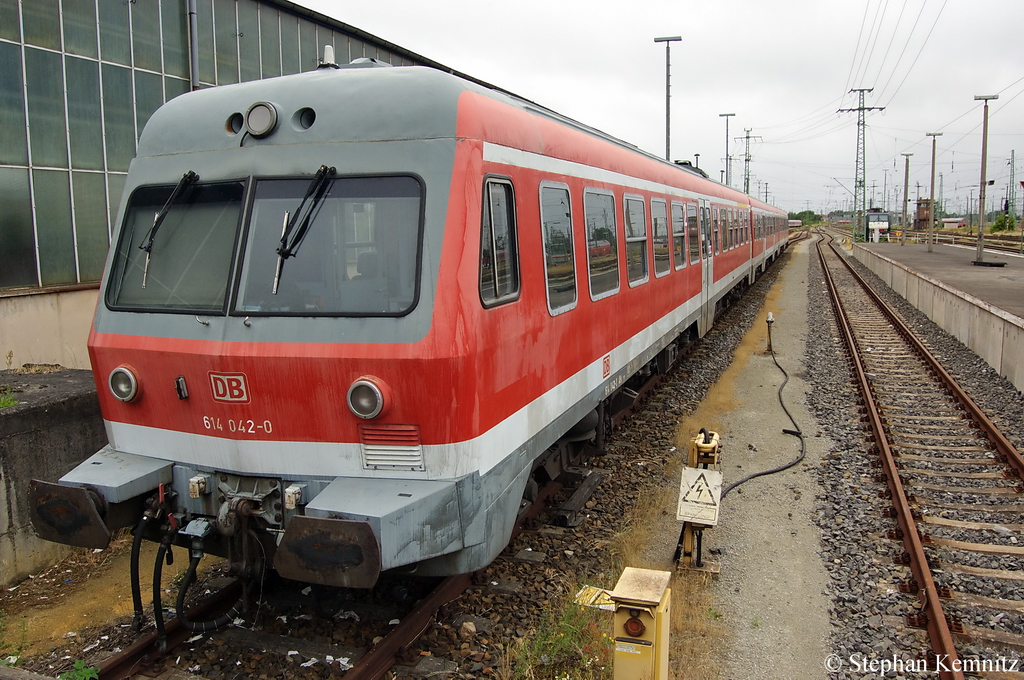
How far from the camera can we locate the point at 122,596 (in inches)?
221

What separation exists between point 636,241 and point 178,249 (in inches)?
188

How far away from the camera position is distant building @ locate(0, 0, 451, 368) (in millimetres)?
9797

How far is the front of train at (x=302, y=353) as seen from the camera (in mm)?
4117

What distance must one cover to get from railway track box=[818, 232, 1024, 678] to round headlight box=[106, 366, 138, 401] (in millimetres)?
5092

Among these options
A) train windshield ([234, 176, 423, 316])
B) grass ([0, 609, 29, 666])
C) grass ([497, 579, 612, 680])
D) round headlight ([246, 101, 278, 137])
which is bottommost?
grass ([0, 609, 29, 666])

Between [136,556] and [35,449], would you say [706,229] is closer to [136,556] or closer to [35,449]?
[35,449]

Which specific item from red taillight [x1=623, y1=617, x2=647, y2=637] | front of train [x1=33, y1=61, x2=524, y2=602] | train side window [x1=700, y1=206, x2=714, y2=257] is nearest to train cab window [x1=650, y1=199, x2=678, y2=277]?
train side window [x1=700, y1=206, x2=714, y2=257]

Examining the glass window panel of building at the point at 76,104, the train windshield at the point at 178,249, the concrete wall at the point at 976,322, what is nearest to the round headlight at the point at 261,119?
the train windshield at the point at 178,249

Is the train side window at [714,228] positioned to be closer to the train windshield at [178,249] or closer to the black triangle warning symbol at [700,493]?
the black triangle warning symbol at [700,493]

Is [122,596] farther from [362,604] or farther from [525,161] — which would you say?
[525,161]

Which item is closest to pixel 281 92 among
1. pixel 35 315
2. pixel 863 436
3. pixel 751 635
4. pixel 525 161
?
pixel 525 161

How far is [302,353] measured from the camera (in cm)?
421

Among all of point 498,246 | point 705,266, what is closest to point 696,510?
point 498,246

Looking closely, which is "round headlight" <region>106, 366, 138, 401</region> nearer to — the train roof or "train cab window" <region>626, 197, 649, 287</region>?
the train roof
